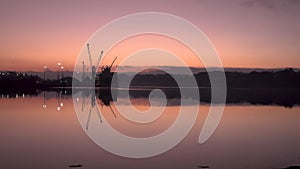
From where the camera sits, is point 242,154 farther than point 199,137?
No

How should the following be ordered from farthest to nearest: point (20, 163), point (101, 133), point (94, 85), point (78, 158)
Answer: point (94, 85) → point (101, 133) → point (78, 158) → point (20, 163)

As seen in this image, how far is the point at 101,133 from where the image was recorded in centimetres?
2275

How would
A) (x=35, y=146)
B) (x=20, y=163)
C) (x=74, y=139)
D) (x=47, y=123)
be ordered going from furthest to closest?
1. (x=47, y=123)
2. (x=74, y=139)
3. (x=35, y=146)
4. (x=20, y=163)

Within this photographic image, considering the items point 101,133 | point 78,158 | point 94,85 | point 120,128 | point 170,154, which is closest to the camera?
point 78,158

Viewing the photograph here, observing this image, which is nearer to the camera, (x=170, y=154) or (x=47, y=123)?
(x=170, y=154)

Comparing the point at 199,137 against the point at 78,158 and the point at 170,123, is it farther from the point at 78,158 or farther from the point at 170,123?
the point at 78,158

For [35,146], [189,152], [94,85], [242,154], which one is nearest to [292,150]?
[242,154]

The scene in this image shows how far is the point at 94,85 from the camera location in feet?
630

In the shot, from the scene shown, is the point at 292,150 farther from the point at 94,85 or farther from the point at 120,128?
the point at 94,85

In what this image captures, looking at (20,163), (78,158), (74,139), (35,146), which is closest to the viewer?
(20,163)

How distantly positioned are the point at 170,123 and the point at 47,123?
8.07 metres

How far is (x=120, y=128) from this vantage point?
82.6ft

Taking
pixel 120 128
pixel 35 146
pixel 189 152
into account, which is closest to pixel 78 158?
pixel 35 146

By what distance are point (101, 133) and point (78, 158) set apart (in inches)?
286
